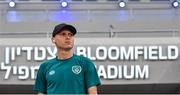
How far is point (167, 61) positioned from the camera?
13.6m

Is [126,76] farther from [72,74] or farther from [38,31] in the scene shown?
[72,74]

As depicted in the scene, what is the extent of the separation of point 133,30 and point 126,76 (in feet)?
7.54

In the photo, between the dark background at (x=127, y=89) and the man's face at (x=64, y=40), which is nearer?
the man's face at (x=64, y=40)

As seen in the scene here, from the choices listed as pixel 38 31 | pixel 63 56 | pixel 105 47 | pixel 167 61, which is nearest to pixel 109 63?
pixel 105 47

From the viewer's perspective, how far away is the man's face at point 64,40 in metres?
3.51

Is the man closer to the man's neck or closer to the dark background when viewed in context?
the man's neck

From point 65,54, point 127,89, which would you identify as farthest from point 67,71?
point 127,89

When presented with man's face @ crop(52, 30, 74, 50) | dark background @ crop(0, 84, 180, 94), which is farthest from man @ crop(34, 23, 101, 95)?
dark background @ crop(0, 84, 180, 94)

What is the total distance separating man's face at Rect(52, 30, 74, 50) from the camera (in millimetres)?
3515

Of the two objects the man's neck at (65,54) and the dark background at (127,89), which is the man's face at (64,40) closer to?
the man's neck at (65,54)

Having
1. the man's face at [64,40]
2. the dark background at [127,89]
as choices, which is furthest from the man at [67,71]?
the dark background at [127,89]

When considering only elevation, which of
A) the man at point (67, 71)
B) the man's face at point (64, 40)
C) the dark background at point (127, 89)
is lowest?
the dark background at point (127, 89)

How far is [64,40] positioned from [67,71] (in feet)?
0.65

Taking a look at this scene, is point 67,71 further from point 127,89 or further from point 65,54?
point 127,89
